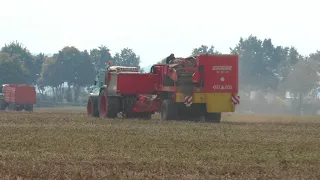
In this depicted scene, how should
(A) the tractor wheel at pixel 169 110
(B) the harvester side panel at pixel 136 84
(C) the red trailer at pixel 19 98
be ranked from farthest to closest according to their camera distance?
(C) the red trailer at pixel 19 98, (B) the harvester side panel at pixel 136 84, (A) the tractor wheel at pixel 169 110

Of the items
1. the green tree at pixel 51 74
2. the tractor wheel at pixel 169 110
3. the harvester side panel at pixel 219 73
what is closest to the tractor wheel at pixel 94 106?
the tractor wheel at pixel 169 110

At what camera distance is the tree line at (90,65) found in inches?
5502

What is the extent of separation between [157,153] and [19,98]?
196 ft

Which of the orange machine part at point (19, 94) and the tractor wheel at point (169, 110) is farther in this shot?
the orange machine part at point (19, 94)

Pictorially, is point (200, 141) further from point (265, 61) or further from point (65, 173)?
point (265, 61)

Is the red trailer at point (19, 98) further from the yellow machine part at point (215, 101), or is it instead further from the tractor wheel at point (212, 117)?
the yellow machine part at point (215, 101)

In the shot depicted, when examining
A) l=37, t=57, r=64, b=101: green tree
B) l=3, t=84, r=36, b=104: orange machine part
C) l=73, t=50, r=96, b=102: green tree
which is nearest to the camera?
l=3, t=84, r=36, b=104: orange machine part

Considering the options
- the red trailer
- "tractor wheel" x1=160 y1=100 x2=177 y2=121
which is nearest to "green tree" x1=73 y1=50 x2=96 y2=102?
the red trailer

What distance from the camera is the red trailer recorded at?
79250 millimetres

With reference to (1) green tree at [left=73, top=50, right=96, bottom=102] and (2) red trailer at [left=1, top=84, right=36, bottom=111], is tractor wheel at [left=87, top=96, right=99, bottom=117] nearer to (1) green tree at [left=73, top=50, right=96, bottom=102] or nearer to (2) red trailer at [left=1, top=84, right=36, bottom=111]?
(2) red trailer at [left=1, top=84, right=36, bottom=111]

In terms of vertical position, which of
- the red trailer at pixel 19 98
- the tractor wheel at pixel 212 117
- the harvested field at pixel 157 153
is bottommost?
the harvested field at pixel 157 153

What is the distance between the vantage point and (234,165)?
731 inches

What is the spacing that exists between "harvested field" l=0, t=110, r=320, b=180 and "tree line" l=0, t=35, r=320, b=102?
10181 cm

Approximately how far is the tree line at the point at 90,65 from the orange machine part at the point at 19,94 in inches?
1921
